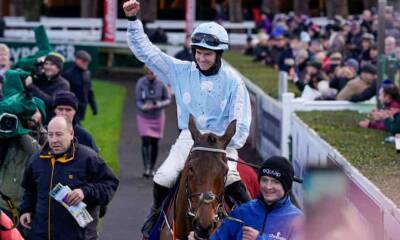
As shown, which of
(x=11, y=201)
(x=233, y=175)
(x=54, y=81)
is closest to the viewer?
(x=233, y=175)

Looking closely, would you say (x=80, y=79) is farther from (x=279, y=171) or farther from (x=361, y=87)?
(x=279, y=171)

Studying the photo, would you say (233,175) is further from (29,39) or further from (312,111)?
(29,39)

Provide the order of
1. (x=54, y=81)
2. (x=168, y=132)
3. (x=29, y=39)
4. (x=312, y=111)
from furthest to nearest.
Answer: (x=29, y=39), (x=168, y=132), (x=312, y=111), (x=54, y=81)

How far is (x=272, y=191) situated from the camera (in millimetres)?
5777

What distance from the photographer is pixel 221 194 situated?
626cm

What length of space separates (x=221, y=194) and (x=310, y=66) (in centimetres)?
1323

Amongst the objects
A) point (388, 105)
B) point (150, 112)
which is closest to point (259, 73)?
point (150, 112)

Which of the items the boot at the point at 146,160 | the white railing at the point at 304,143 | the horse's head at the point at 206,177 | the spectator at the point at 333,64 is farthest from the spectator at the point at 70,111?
the spectator at the point at 333,64

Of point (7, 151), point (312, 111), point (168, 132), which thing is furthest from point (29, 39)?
point (7, 151)

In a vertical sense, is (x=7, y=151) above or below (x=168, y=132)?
above

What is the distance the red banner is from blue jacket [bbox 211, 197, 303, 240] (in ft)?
105

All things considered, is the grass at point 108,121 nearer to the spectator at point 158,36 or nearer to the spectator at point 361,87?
the spectator at point 158,36

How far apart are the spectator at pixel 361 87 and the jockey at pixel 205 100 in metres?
9.44

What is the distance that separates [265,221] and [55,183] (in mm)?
2110
